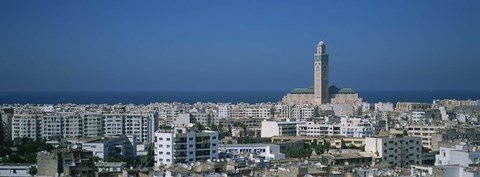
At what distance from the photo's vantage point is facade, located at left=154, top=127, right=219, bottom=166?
17.9m

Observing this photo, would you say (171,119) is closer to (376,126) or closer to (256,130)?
(256,130)

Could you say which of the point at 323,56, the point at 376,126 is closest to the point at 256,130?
the point at 376,126

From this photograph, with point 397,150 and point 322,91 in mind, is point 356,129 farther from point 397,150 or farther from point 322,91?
point 322,91

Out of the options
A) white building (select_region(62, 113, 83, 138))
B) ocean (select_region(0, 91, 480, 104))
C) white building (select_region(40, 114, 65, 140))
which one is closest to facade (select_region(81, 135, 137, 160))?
white building (select_region(62, 113, 83, 138))

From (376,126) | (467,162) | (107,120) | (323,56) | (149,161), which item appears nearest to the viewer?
(467,162)

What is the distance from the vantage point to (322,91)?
56312mm

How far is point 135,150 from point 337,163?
8.39 meters

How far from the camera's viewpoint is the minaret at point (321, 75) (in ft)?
184

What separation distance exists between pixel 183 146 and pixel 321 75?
127 feet

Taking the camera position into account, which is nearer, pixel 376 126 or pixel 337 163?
pixel 337 163

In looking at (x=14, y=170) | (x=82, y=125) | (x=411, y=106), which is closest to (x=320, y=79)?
(x=411, y=106)

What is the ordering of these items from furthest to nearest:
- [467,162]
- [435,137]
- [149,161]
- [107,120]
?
[107,120] → [435,137] → [149,161] → [467,162]

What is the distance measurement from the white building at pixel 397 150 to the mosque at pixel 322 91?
117 feet

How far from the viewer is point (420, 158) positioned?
64.0ft
